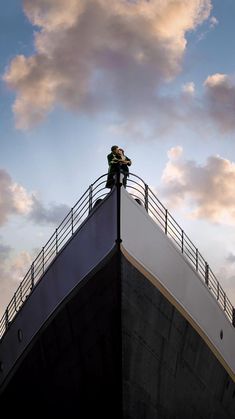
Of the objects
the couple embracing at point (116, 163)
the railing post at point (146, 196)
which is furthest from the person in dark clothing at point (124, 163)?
the railing post at point (146, 196)

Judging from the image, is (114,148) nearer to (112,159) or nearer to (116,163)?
(112,159)


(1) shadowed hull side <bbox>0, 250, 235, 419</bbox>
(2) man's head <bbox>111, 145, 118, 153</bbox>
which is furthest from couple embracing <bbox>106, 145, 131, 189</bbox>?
(1) shadowed hull side <bbox>0, 250, 235, 419</bbox>

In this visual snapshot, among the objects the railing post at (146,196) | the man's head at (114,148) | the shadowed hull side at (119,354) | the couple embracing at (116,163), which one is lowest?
the shadowed hull side at (119,354)

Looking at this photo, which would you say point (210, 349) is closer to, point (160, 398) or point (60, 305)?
point (160, 398)

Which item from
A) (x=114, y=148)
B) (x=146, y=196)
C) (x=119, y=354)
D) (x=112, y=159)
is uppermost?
(x=114, y=148)

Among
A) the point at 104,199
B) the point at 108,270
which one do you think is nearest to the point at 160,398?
the point at 108,270

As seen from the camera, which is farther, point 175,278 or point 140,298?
point 175,278

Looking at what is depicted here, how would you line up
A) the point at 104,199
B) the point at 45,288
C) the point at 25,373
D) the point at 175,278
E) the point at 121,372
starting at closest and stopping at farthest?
the point at 121,372, the point at 104,199, the point at 175,278, the point at 45,288, the point at 25,373

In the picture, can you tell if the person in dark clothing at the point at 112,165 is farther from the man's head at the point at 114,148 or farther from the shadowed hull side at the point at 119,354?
the shadowed hull side at the point at 119,354

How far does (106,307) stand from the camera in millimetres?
9570

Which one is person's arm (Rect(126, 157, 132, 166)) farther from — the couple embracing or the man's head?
the man's head

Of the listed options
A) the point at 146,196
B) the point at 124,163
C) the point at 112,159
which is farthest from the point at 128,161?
the point at 146,196

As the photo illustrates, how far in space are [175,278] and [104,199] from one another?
2350mm

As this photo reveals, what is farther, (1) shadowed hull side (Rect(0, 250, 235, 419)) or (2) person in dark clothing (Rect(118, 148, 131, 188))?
(2) person in dark clothing (Rect(118, 148, 131, 188))
